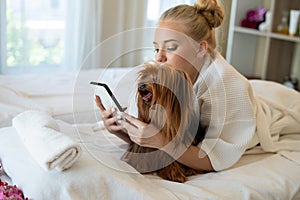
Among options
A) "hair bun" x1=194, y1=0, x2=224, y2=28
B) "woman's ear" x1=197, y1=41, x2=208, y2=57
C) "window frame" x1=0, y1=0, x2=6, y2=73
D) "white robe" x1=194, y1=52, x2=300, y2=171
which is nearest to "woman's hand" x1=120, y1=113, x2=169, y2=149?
"white robe" x1=194, y1=52, x2=300, y2=171

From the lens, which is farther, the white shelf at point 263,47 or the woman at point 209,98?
the white shelf at point 263,47

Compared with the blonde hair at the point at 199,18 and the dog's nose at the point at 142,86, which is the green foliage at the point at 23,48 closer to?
the blonde hair at the point at 199,18

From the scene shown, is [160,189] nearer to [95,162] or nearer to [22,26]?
[95,162]

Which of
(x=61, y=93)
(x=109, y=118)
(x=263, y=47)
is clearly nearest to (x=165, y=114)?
(x=109, y=118)

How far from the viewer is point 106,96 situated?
1117mm

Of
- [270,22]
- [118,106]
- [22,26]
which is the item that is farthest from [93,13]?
[118,106]

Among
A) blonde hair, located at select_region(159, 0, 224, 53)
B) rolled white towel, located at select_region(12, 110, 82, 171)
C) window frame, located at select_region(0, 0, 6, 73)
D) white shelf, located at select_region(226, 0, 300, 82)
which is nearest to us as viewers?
rolled white towel, located at select_region(12, 110, 82, 171)

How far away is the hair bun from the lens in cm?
128

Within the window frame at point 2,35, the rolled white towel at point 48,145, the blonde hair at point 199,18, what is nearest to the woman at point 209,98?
the blonde hair at point 199,18

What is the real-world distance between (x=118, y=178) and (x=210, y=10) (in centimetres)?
59

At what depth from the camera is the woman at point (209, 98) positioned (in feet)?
3.73

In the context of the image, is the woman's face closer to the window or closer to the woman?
the woman

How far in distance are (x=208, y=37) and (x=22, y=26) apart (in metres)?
1.68

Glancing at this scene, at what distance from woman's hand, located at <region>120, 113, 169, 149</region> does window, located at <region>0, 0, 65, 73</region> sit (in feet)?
5.87
